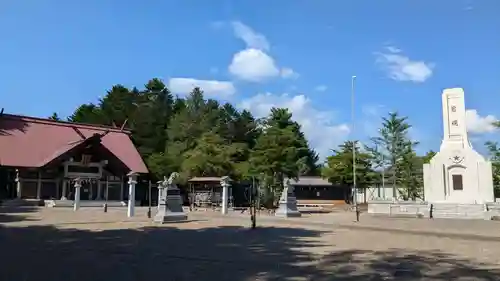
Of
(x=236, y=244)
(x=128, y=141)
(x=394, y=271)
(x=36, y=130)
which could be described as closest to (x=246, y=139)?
(x=128, y=141)

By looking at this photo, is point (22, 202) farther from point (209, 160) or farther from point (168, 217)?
point (168, 217)

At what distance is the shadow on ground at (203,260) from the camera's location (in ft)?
24.3

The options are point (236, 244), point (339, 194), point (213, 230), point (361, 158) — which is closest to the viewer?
point (236, 244)

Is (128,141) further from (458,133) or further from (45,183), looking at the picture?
(458,133)

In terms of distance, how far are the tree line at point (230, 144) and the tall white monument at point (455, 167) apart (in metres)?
7.79

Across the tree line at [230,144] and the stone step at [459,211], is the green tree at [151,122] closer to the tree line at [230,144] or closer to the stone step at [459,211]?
the tree line at [230,144]

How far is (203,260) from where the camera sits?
29.3 ft

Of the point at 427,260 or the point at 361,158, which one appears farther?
the point at 361,158

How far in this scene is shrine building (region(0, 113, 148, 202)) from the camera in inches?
1357

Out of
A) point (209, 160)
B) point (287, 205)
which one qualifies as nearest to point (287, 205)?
point (287, 205)

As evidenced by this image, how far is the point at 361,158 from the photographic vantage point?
48781 mm

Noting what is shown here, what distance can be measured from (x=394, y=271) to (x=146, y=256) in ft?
15.7

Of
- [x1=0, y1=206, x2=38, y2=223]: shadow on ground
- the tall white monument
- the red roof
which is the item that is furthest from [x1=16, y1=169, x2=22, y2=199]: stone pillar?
the tall white monument

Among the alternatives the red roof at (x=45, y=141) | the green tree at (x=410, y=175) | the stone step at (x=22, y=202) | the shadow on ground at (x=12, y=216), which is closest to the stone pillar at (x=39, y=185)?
the red roof at (x=45, y=141)
